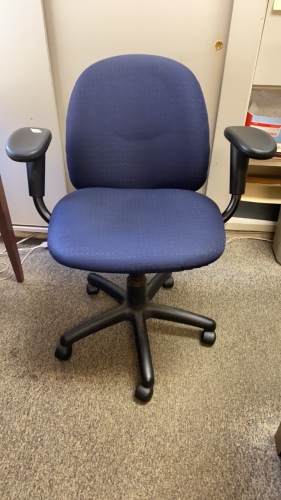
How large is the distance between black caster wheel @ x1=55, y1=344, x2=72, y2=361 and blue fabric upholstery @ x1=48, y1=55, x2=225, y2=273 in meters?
0.46

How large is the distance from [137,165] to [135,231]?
33 centimetres

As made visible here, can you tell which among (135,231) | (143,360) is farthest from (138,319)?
(135,231)

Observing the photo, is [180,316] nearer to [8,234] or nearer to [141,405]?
[141,405]

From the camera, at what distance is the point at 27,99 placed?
1.38 meters

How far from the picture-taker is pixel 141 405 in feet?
3.40

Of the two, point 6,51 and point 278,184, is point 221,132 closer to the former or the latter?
point 278,184

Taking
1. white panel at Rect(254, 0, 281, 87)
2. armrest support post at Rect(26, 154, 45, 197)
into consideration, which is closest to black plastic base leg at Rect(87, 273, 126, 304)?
armrest support post at Rect(26, 154, 45, 197)

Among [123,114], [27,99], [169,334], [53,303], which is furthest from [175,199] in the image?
[27,99]

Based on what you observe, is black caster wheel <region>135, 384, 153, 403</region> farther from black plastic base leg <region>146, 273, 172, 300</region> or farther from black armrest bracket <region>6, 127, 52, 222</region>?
black armrest bracket <region>6, 127, 52, 222</region>

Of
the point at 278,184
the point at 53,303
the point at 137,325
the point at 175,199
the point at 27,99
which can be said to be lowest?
the point at 53,303

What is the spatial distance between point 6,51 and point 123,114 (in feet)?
2.04

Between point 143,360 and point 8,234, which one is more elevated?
point 8,234

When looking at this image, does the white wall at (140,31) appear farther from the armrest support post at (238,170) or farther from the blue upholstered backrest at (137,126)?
the armrest support post at (238,170)

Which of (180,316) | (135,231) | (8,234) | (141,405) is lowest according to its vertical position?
(141,405)
